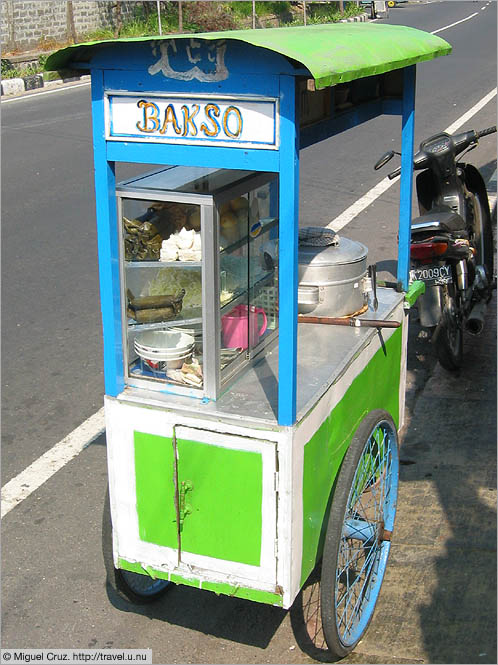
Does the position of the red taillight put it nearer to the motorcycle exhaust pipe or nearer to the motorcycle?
the motorcycle

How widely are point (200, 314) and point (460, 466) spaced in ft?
6.43

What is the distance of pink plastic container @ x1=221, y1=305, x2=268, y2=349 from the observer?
3307mm

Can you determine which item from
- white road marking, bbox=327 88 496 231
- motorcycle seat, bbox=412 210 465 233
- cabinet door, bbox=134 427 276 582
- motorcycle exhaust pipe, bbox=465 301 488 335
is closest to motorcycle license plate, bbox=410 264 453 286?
motorcycle seat, bbox=412 210 465 233

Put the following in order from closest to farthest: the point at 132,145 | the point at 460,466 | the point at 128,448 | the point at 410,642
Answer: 1. the point at 132,145
2. the point at 128,448
3. the point at 410,642
4. the point at 460,466

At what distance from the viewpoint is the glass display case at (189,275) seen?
9.89ft

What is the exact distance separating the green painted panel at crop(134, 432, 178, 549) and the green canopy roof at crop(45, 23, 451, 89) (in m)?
1.29

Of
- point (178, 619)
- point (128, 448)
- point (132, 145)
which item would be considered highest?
point (132, 145)

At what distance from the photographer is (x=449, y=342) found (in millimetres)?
5215

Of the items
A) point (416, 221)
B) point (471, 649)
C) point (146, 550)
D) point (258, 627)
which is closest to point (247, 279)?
point (146, 550)

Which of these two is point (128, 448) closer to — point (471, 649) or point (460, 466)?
point (471, 649)

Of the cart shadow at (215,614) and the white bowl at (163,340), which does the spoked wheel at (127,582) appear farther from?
the white bowl at (163,340)

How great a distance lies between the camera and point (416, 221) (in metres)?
5.45

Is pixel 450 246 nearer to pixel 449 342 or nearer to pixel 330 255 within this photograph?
pixel 449 342

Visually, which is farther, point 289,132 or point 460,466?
point 460,466
